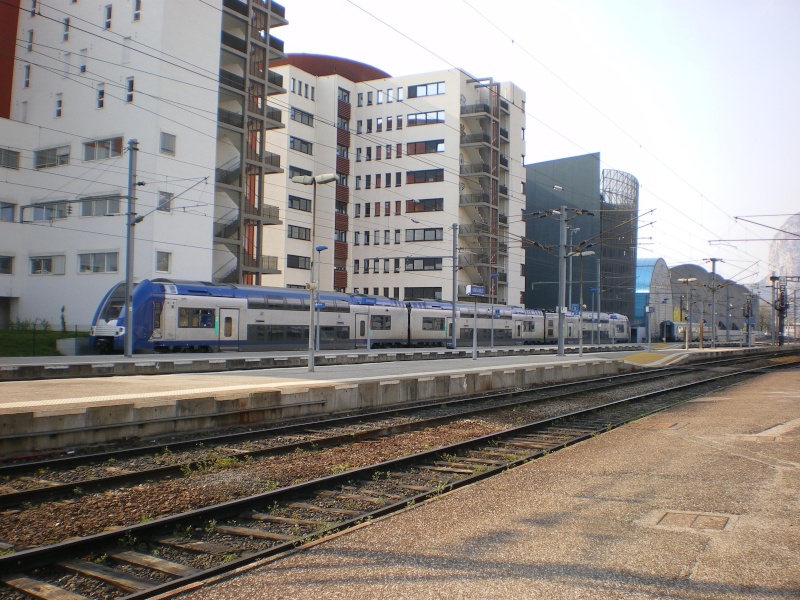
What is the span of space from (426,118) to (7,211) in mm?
41037

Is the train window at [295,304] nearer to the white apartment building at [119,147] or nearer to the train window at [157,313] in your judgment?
the train window at [157,313]

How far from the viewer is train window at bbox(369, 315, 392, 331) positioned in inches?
1841

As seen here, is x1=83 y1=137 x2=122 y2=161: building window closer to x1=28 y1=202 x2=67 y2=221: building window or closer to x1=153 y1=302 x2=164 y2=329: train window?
x1=28 y1=202 x2=67 y2=221: building window

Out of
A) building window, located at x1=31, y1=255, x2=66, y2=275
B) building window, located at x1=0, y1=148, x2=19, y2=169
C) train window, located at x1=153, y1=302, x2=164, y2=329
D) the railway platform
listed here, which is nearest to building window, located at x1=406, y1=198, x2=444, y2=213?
building window, located at x1=31, y1=255, x2=66, y2=275

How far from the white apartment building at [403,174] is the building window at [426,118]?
10 centimetres

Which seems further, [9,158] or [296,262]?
[296,262]

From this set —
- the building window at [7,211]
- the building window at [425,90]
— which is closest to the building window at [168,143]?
the building window at [7,211]

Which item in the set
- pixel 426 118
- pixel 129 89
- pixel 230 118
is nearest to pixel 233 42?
pixel 230 118

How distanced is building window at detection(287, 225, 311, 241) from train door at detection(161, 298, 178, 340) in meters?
34.4

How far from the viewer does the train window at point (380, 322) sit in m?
46.8

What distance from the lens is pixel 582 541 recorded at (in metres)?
6.59

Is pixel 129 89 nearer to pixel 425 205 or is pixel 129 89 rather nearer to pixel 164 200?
pixel 164 200

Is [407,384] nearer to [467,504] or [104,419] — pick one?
[104,419]

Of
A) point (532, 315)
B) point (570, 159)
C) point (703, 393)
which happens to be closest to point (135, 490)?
point (703, 393)
